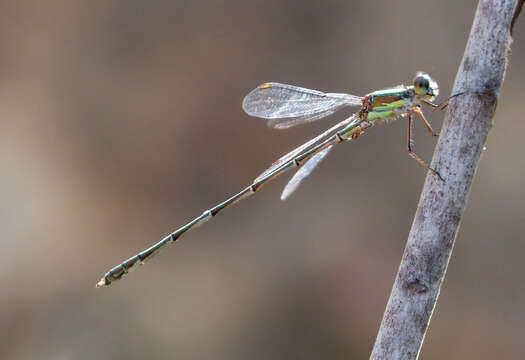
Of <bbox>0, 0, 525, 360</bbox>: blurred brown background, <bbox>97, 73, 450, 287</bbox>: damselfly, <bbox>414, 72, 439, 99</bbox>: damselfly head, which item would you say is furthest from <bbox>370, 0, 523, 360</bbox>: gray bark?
<bbox>0, 0, 525, 360</bbox>: blurred brown background

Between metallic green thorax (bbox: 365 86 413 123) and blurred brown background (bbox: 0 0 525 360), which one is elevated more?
blurred brown background (bbox: 0 0 525 360)

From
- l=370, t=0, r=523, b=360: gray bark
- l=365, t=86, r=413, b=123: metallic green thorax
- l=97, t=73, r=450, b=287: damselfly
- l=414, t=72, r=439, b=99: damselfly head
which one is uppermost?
l=97, t=73, r=450, b=287: damselfly

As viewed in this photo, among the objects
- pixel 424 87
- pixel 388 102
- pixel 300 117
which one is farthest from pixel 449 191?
pixel 300 117

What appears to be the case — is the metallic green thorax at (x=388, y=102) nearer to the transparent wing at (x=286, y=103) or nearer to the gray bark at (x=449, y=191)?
the transparent wing at (x=286, y=103)

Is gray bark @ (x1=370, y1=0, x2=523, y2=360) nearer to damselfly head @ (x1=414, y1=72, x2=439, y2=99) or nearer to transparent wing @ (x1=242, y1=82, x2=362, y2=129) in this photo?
damselfly head @ (x1=414, y1=72, x2=439, y2=99)

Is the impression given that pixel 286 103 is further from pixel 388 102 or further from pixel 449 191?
pixel 449 191

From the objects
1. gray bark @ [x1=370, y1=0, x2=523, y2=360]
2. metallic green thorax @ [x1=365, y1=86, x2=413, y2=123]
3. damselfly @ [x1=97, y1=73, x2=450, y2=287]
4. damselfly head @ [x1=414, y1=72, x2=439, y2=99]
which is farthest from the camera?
damselfly @ [x1=97, y1=73, x2=450, y2=287]
